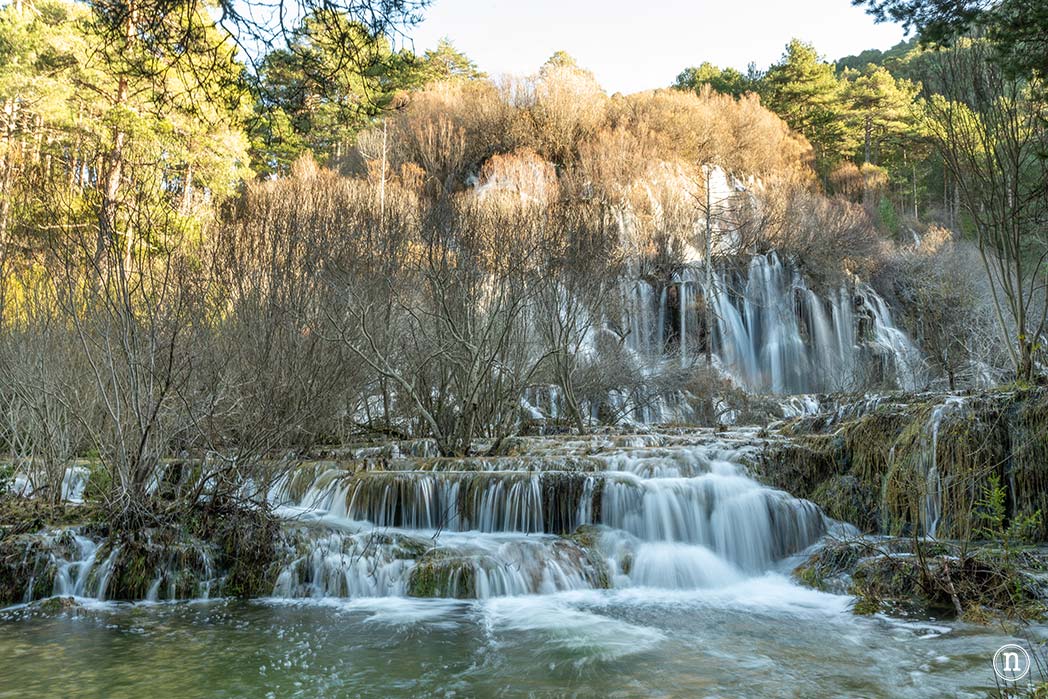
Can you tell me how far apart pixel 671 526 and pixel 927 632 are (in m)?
3.85

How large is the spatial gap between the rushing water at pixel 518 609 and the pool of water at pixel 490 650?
0.02 meters

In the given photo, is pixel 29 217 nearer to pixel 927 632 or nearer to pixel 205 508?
pixel 205 508

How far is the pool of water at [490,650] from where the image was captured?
5578 mm

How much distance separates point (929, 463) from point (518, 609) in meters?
5.71

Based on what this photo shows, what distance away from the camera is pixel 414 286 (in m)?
14.5

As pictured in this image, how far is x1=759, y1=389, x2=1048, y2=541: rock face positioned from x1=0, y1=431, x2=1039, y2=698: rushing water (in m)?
0.58

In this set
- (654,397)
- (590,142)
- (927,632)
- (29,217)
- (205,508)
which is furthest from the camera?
(590,142)

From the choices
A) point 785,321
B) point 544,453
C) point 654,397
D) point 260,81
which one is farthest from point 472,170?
point 260,81

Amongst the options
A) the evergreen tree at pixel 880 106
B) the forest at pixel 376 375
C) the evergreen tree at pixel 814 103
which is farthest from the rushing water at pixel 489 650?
the evergreen tree at pixel 880 106

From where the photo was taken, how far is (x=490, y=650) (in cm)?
653

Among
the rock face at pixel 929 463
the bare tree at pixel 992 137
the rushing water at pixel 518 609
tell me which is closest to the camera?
the rushing water at pixel 518 609

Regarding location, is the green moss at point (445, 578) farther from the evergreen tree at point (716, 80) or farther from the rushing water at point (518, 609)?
the evergreen tree at point (716, 80)

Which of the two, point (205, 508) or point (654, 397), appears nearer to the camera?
point (205, 508)

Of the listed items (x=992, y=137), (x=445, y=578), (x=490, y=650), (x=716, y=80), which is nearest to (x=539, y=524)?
(x=445, y=578)
